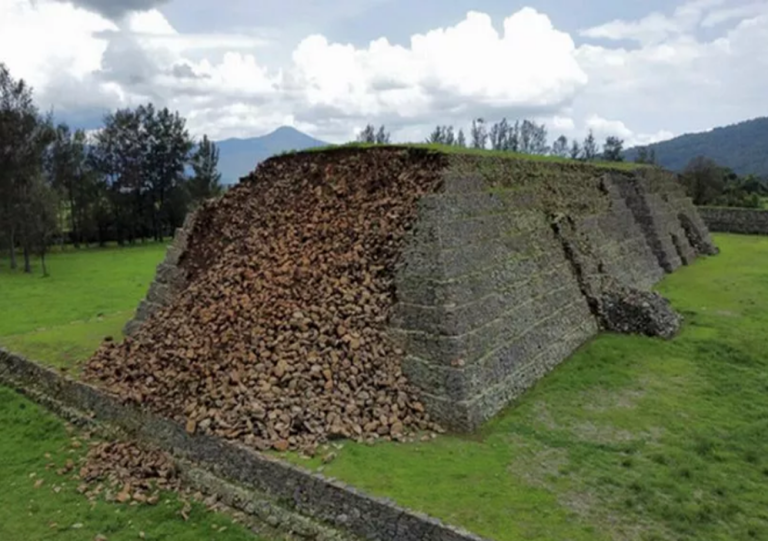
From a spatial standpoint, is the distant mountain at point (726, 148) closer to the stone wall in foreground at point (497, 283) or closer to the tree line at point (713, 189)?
the tree line at point (713, 189)

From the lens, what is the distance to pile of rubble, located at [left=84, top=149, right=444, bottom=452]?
31.0ft

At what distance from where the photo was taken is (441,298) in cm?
1002

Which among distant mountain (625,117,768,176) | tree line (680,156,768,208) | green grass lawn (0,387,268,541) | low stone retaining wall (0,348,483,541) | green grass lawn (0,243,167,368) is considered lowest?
green grass lawn (0,387,268,541)

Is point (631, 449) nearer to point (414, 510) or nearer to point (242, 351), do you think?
point (414, 510)

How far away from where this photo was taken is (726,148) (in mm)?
152250

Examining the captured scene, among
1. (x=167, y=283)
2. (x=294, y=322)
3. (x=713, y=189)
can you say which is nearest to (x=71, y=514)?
(x=294, y=322)

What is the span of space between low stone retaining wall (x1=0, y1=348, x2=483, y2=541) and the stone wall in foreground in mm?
2445

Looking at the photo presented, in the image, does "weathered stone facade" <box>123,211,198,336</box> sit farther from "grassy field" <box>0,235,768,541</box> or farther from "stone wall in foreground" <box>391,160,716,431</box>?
"stone wall in foreground" <box>391,160,716,431</box>

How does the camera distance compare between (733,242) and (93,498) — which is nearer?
(93,498)

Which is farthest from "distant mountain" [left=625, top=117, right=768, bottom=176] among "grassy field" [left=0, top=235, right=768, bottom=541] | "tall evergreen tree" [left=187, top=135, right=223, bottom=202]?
"grassy field" [left=0, top=235, right=768, bottom=541]

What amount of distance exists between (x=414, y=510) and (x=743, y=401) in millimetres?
6899

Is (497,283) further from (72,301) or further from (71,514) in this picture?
(72,301)

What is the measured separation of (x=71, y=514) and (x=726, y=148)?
567ft

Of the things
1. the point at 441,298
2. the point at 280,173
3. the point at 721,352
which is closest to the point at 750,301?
the point at 721,352
